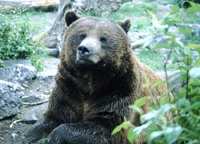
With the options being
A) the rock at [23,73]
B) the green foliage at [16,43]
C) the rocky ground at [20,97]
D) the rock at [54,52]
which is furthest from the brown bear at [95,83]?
the rock at [54,52]

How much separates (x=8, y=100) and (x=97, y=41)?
4.69ft

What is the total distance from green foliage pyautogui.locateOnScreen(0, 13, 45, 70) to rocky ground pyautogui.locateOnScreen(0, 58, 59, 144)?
0.12m

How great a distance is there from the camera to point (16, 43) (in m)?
8.16

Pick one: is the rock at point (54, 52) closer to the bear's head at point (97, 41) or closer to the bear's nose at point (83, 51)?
the bear's head at point (97, 41)

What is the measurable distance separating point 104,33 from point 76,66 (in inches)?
15.4

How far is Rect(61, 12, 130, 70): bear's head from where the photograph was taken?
4989 mm

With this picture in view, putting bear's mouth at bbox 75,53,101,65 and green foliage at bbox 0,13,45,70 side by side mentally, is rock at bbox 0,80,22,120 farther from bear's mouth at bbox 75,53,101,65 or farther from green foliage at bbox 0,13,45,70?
green foliage at bbox 0,13,45,70

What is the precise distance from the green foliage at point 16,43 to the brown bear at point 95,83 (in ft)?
8.75

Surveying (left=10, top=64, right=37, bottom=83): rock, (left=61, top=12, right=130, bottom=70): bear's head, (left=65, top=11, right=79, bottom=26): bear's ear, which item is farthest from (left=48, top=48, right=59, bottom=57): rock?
(left=61, top=12, right=130, bottom=70): bear's head

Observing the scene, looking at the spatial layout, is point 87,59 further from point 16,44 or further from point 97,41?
point 16,44

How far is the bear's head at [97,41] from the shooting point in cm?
499

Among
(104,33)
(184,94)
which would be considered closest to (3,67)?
(104,33)

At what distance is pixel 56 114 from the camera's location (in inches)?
217

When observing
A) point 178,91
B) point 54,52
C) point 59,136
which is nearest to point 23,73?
point 59,136
